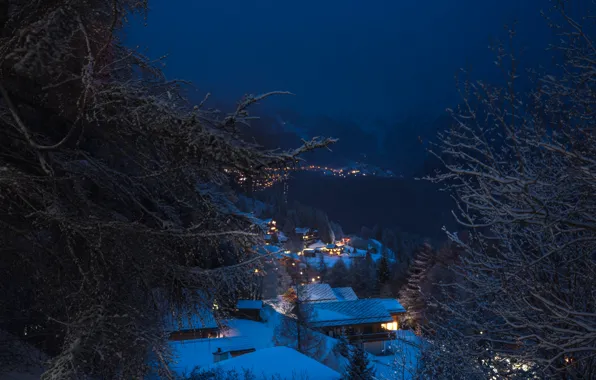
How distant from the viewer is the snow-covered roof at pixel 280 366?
9688 mm

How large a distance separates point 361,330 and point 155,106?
996 inches

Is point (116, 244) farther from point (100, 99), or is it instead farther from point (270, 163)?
point (270, 163)

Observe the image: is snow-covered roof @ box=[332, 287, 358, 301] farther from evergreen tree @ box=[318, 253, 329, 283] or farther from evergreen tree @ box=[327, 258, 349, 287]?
evergreen tree @ box=[318, 253, 329, 283]

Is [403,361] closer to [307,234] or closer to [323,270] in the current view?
[323,270]

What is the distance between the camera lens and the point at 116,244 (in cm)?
326

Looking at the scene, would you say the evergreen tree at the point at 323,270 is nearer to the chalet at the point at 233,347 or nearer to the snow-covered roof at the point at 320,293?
the snow-covered roof at the point at 320,293

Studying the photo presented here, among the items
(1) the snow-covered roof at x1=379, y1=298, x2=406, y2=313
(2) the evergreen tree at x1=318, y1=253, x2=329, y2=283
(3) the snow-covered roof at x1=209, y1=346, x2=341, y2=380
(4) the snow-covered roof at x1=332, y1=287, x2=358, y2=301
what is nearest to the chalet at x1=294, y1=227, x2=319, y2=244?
(2) the evergreen tree at x1=318, y1=253, x2=329, y2=283

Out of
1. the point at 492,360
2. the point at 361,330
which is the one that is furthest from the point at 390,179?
the point at 492,360

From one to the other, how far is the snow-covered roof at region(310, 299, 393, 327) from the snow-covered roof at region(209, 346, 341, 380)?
14063mm

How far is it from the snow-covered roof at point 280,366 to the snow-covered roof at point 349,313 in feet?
46.1

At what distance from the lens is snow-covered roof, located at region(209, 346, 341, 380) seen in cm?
969

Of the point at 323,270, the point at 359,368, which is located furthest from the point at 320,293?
the point at 359,368

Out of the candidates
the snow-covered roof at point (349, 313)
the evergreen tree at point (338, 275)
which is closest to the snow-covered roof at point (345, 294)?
the snow-covered roof at point (349, 313)

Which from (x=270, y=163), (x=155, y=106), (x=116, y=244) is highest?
(x=155, y=106)
